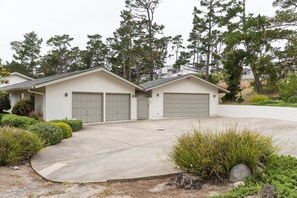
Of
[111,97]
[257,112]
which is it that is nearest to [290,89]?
[257,112]

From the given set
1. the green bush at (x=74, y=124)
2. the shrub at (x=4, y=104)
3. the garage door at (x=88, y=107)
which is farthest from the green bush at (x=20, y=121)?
the shrub at (x=4, y=104)

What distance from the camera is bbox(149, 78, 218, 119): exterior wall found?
20.2 metres

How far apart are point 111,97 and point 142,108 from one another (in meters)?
2.81

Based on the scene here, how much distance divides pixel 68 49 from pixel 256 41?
3295 cm

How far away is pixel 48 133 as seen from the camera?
975cm

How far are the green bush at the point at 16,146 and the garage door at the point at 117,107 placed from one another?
973 cm

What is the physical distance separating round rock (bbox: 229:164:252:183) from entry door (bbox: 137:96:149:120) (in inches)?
587

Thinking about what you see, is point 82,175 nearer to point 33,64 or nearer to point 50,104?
point 50,104

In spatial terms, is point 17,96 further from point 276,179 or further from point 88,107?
point 276,179

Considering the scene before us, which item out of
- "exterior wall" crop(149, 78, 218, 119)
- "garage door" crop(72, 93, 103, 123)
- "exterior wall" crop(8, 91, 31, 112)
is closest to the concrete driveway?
"garage door" crop(72, 93, 103, 123)

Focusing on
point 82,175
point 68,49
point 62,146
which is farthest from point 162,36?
point 82,175

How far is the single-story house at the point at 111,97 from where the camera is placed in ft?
52.3

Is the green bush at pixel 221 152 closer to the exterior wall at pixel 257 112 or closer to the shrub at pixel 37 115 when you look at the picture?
the shrub at pixel 37 115

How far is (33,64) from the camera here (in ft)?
151
